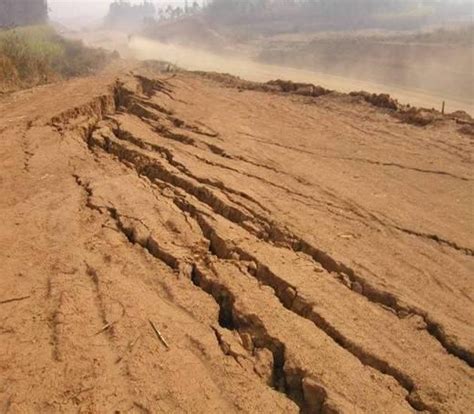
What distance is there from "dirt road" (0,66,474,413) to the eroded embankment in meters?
0.01

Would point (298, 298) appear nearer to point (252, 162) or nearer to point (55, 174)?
point (252, 162)

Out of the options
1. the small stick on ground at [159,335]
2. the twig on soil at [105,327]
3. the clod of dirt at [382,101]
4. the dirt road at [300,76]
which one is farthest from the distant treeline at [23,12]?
the small stick on ground at [159,335]

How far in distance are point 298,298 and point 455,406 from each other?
120 centimetres

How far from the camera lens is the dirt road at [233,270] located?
2.98 m

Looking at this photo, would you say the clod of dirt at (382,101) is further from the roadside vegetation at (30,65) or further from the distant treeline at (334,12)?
the distant treeline at (334,12)

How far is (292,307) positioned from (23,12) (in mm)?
46996

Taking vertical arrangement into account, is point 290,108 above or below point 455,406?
above

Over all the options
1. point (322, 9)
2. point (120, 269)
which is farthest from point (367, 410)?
point (322, 9)

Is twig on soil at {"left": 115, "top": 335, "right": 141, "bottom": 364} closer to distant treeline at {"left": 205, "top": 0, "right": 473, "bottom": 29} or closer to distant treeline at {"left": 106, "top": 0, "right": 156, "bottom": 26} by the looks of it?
Result: distant treeline at {"left": 205, "top": 0, "right": 473, "bottom": 29}

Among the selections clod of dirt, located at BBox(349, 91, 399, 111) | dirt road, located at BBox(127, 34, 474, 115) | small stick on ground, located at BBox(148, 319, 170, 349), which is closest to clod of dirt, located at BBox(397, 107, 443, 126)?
clod of dirt, located at BBox(349, 91, 399, 111)

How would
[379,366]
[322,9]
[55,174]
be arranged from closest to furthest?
[379,366], [55,174], [322,9]

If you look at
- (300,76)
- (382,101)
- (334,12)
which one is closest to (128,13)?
(334,12)

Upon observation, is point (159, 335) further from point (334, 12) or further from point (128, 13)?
point (128, 13)

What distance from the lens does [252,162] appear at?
237 inches
